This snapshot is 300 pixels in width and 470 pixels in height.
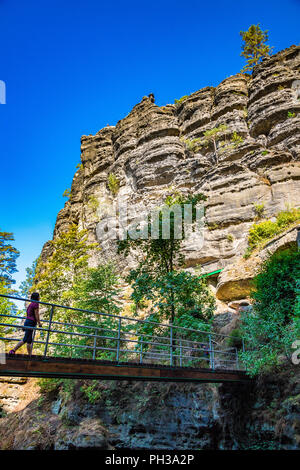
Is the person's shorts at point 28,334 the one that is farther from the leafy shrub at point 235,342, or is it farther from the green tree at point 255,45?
the green tree at point 255,45

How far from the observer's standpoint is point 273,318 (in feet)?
34.0

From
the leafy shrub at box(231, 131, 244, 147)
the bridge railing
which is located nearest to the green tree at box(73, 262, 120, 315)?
the bridge railing

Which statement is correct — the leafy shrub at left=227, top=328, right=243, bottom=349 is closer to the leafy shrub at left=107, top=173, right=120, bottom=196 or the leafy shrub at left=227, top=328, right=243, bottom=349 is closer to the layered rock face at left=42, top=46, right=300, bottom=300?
the layered rock face at left=42, top=46, right=300, bottom=300

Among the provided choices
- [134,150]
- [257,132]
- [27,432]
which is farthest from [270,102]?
[27,432]

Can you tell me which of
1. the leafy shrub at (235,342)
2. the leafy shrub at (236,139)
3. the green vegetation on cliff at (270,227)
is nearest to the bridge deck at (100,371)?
the leafy shrub at (235,342)

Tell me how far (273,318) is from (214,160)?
77.5 feet

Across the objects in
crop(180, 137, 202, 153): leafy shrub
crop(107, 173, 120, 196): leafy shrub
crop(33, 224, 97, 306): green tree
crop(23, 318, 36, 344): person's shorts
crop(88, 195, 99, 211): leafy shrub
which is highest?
crop(180, 137, 202, 153): leafy shrub

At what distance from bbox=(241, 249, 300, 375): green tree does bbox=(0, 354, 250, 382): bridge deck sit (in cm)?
103

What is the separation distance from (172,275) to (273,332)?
547 centimetres

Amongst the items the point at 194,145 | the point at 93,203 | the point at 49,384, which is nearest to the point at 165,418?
the point at 49,384

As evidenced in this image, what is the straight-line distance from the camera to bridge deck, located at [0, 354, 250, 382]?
21.6 ft

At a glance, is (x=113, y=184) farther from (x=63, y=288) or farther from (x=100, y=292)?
(x=100, y=292)
